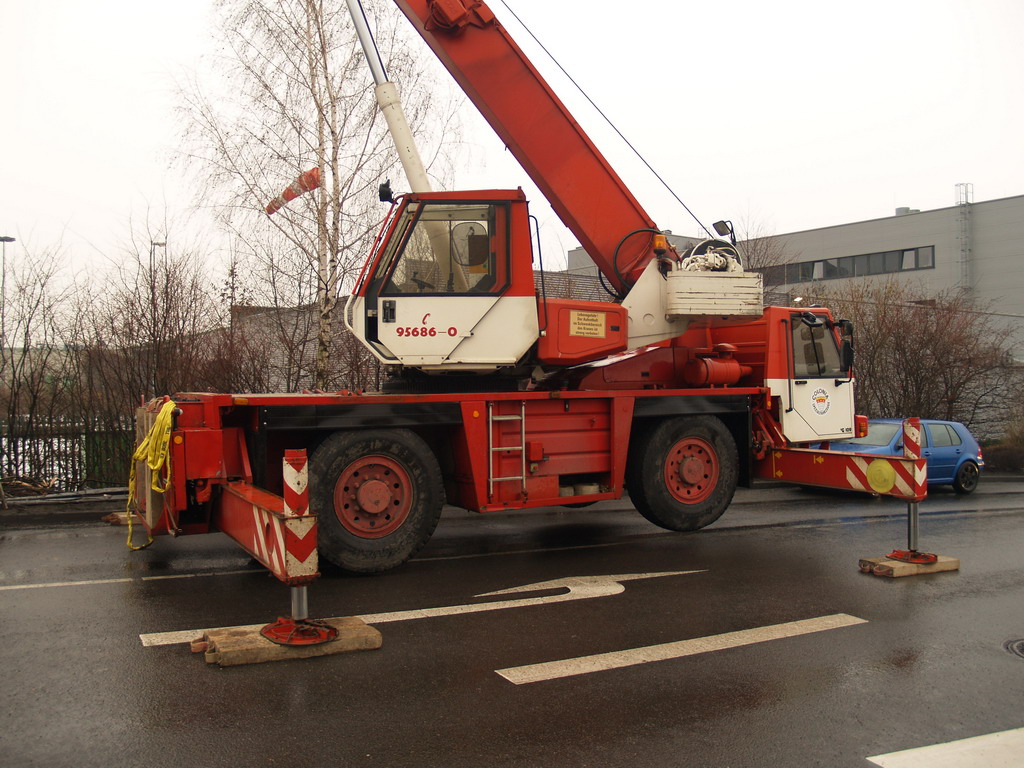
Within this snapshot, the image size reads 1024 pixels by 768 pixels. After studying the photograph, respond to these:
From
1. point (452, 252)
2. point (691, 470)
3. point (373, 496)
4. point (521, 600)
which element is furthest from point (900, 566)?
point (452, 252)

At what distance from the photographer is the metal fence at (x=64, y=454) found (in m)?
12.1

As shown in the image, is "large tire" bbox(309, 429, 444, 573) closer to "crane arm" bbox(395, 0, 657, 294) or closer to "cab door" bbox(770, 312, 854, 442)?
"crane arm" bbox(395, 0, 657, 294)

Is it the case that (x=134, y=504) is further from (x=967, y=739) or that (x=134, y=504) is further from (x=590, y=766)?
(x=967, y=739)

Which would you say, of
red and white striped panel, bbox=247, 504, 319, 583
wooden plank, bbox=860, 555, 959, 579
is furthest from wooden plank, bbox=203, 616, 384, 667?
wooden plank, bbox=860, 555, 959, 579

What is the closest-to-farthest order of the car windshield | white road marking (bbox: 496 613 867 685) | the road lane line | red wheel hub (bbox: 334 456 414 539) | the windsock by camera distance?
1. white road marking (bbox: 496 613 867 685)
2. the road lane line
3. red wheel hub (bbox: 334 456 414 539)
4. the car windshield
5. the windsock

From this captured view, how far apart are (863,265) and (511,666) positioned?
4458 cm

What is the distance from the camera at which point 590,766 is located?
3.81m

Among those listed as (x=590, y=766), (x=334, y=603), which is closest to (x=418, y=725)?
(x=590, y=766)

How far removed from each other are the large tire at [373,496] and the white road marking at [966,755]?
175 inches

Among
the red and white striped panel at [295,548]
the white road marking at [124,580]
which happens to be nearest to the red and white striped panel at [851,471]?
the red and white striped panel at [295,548]

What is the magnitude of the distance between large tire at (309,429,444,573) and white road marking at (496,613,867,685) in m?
2.56

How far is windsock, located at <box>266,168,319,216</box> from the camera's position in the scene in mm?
14109

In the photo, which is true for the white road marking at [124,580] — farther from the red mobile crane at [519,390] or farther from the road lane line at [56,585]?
the red mobile crane at [519,390]

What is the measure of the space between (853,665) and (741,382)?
508 cm
